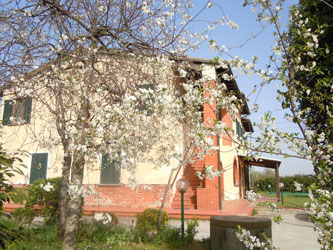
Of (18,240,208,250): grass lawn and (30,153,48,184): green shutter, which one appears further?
(30,153,48,184): green shutter

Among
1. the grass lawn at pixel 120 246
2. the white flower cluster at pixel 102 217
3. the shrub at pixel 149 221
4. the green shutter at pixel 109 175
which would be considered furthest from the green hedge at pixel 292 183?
the green shutter at pixel 109 175

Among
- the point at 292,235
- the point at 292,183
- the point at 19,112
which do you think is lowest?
the point at 292,235

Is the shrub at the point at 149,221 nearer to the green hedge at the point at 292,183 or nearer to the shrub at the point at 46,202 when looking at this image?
the shrub at the point at 46,202

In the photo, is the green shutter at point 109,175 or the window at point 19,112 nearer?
the window at point 19,112

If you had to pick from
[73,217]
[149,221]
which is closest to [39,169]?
[149,221]

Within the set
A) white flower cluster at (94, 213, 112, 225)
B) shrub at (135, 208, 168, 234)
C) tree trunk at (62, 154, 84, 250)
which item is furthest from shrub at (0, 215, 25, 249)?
shrub at (135, 208, 168, 234)

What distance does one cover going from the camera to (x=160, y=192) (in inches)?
423

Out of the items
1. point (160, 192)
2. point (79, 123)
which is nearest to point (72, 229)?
point (79, 123)

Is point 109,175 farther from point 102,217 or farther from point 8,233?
point 8,233

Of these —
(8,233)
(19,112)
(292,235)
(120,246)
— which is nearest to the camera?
(8,233)

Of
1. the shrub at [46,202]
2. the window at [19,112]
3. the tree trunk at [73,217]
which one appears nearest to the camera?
the tree trunk at [73,217]

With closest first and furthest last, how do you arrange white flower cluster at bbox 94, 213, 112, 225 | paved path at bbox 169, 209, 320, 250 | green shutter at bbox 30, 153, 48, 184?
white flower cluster at bbox 94, 213, 112, 225 < paved path at bbox 169, 209, 320, 250 < green shutter at bbox 30, 153, 48, 184

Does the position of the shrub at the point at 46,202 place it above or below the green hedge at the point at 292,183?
below

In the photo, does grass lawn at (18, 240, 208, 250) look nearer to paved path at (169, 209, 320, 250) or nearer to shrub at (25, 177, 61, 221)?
paved path at (169, 209, 320, 250)
